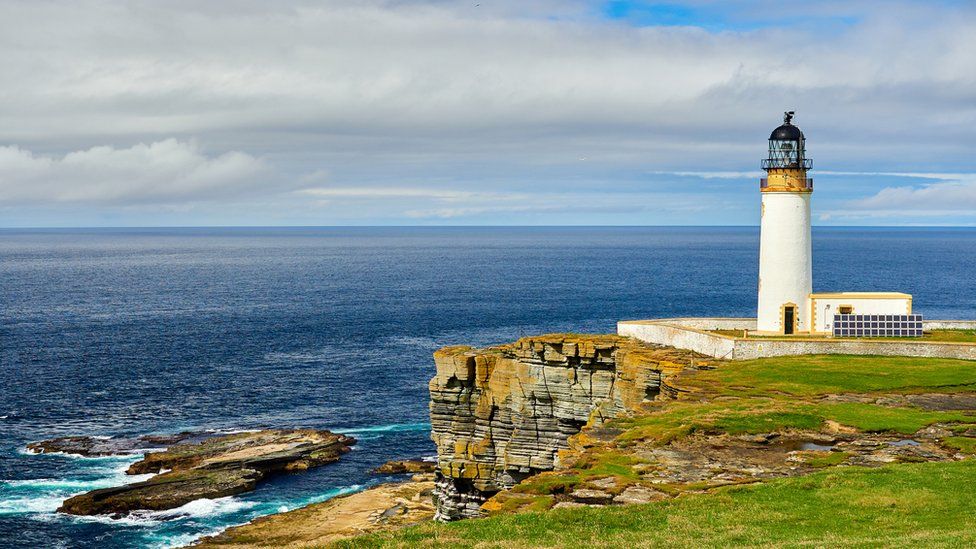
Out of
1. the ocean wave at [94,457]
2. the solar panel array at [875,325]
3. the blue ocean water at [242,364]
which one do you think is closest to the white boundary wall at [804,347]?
the solar panel array at [875,325]

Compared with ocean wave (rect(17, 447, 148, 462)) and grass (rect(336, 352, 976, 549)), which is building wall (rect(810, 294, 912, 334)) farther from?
ocean wave (rect(17, 447, 148, 462))

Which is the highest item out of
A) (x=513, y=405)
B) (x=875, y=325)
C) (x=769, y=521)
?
(x=875, y=325)

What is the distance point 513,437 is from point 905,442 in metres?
28.6

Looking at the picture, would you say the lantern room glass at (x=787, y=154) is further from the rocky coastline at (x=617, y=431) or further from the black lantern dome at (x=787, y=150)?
the rocky coastline at (x=617, y=431)

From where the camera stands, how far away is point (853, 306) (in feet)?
177

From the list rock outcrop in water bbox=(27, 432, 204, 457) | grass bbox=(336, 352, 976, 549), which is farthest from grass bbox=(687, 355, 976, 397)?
rock outcrop in water bbox=(27, 432, 204, 457)

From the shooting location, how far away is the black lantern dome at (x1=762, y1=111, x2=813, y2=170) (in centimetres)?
5372

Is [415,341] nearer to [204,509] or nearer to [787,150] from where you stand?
[204,509]

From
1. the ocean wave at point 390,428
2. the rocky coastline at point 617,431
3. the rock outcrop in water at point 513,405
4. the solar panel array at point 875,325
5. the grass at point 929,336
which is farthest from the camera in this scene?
the ocean wave at point 390,428

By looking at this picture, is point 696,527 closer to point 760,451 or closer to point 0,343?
point 760,451

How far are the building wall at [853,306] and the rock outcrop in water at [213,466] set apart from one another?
36.3 meters

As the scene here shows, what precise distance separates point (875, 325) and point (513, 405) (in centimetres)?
2125

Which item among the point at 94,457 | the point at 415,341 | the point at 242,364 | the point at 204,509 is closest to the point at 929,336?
the point at 204,509

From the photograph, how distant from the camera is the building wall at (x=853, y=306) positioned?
53906mm
